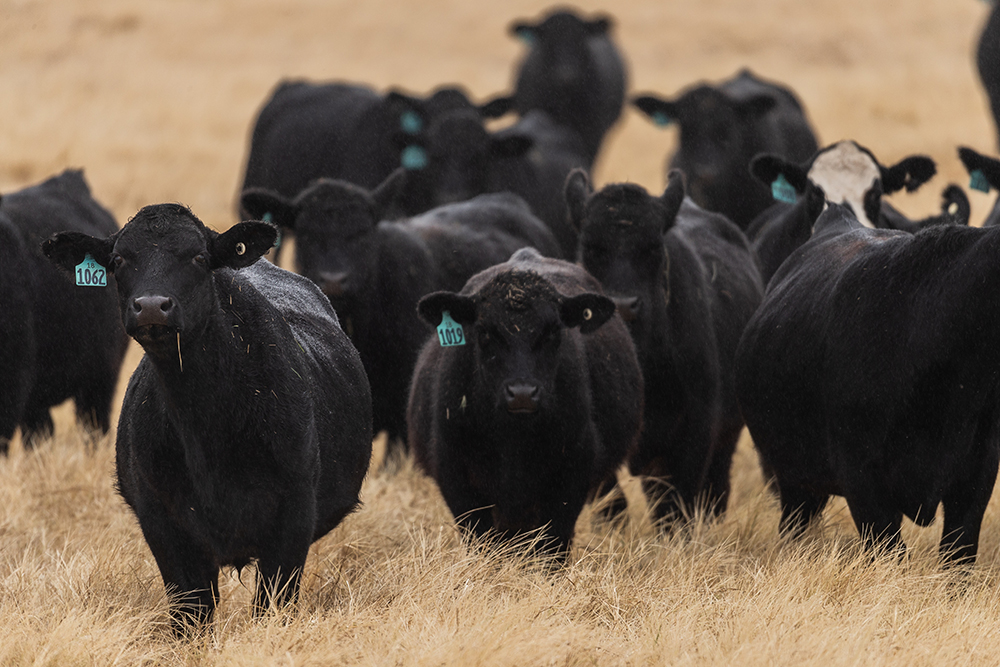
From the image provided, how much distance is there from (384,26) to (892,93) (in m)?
13.6

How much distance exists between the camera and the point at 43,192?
29.6 feet

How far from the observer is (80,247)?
4.70m

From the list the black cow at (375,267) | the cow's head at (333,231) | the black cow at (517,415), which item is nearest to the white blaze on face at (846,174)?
the black cow at (375,267)

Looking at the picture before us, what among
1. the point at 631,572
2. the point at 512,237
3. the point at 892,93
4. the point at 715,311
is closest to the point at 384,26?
the point at 892,93

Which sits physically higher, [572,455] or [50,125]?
[50,125]

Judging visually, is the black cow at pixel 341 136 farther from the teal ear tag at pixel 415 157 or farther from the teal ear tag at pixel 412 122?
the teal ear tag at pixel 415 157

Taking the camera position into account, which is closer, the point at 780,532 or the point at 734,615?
the point at 734,615

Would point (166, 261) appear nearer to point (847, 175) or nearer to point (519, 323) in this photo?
point (519, 323)

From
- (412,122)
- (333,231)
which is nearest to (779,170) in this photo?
(333,231)

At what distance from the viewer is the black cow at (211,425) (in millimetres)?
4523

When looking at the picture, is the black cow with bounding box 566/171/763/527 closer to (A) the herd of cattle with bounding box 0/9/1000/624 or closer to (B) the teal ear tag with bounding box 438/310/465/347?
(A) the herd of cattle with bounding box 0/9/1000/624

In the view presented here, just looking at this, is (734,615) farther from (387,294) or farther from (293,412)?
(387,294)

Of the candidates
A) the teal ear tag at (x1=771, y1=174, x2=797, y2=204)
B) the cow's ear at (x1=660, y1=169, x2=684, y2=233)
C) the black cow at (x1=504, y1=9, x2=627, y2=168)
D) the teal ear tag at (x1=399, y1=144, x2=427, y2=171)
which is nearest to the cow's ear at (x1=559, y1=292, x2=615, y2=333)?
the cow's ear at (x1=660, y1=169, x2=684, y2=233)

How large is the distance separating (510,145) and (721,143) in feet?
5.97
